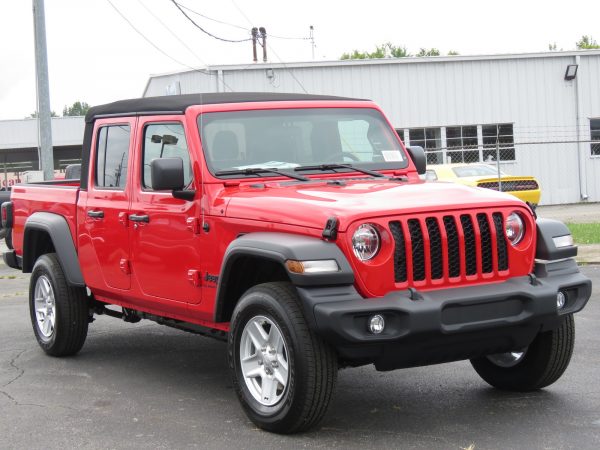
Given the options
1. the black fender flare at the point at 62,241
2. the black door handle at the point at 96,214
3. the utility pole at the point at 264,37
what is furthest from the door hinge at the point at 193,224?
the utility pole at the point at 264,37

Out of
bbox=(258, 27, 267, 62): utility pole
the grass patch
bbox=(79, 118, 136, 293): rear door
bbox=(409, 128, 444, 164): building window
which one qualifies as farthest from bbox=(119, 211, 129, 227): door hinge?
bbox=(258, 27, 267, 62): utility pole

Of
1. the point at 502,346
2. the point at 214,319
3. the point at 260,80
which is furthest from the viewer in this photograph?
the point at 260,80

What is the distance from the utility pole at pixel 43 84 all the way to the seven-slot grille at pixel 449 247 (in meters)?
15.6

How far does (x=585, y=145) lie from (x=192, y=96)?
2543 cm

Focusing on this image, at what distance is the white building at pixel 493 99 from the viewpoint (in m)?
30.4

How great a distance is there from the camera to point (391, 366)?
17.8 feet

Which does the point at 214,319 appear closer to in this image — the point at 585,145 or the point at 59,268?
the point at 59,268

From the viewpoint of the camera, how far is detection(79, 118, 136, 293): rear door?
23.6 feet

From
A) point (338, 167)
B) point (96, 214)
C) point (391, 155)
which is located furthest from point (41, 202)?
point (391, 155)

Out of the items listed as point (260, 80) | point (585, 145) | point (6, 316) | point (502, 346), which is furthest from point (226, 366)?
point (585, 145)

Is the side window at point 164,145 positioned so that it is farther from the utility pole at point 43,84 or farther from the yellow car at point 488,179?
the yellow car at point 488,179

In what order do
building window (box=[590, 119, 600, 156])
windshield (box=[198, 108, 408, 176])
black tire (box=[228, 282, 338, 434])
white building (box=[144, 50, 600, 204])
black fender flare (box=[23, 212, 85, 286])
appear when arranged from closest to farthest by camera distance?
black tire (box=[228, 282, 338, 434]) < windshield (box=[198, 108, 408, 176]) < black fender flare (box=[23, 212, 85, 286]) < white building (box=[144, 50, 600, 204]) < building window (box=[590, 119, 600, 156])

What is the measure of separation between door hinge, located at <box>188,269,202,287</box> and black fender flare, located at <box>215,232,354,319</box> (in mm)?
671

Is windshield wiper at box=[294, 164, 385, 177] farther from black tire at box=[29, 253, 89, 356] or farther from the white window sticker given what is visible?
black tire at box=[29, 253, 89, 356]
